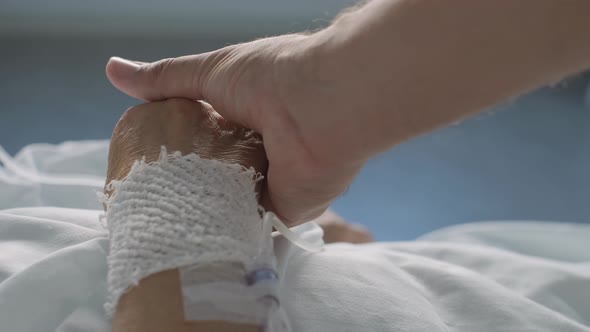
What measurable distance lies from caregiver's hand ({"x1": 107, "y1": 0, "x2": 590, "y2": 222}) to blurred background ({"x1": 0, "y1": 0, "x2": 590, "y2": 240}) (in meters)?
1.21

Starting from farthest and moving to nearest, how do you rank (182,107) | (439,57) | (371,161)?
(371,161)
(182,107)
(439,57)

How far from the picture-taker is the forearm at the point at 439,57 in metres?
0.45

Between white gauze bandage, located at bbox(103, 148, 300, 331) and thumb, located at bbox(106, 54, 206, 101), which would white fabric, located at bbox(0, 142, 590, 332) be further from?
thumb, located at bbox(106, 54, 206, 101)

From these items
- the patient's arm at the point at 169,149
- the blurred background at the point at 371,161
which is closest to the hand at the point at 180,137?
Result: the patient's arm at the point at 169,149

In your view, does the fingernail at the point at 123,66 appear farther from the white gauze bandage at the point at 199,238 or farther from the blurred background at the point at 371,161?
the blurred background at the point at 371,161

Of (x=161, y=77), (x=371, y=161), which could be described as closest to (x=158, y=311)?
(x=161, y=77)

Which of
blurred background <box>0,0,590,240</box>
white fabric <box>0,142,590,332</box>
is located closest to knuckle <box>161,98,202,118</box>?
white fabric <box>0,142,590,332</box>

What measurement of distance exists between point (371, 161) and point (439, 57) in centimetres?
176

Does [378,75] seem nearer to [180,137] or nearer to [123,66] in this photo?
[180,137]

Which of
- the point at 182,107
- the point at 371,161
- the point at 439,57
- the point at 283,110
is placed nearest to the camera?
the point at 439,57

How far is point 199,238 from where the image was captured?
541 mm

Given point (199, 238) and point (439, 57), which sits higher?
point (439, 57)

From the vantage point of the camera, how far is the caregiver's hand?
46 centimetres

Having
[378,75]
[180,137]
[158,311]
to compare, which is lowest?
[158,311]
